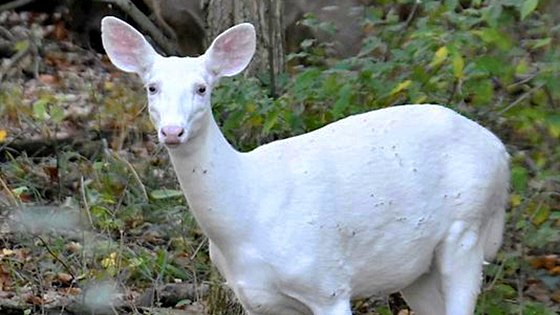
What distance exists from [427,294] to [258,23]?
7.70 feet

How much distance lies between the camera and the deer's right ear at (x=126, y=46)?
529 cm

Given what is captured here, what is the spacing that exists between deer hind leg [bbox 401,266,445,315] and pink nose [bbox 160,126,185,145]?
1.40m

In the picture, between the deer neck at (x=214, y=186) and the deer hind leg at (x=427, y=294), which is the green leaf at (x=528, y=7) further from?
the deer neck at (x=214, y=186)

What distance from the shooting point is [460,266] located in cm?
554

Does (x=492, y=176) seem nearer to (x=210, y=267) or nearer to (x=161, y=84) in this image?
(x=161, y=84)

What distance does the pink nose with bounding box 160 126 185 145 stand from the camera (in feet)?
15.8

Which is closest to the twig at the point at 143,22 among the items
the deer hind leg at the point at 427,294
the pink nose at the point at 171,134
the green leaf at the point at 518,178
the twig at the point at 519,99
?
the twig at the point at 519,99

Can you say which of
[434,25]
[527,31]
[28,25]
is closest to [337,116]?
[434,25]

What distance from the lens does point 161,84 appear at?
501cm

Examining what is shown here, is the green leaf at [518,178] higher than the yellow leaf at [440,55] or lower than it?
lower

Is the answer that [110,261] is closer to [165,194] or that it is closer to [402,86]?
[165,194]

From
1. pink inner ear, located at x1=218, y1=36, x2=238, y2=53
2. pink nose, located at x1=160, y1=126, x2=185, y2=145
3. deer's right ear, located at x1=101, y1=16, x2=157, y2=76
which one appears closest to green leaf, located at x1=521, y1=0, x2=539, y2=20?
pink inner ear, located at x1=218, y1=36, x2=238, y2=53

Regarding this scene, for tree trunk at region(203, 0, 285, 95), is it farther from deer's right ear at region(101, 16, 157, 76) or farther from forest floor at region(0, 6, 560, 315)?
deer's right ear at region(101, 16, 157, 76)

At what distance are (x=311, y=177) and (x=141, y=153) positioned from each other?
12.5 feet
